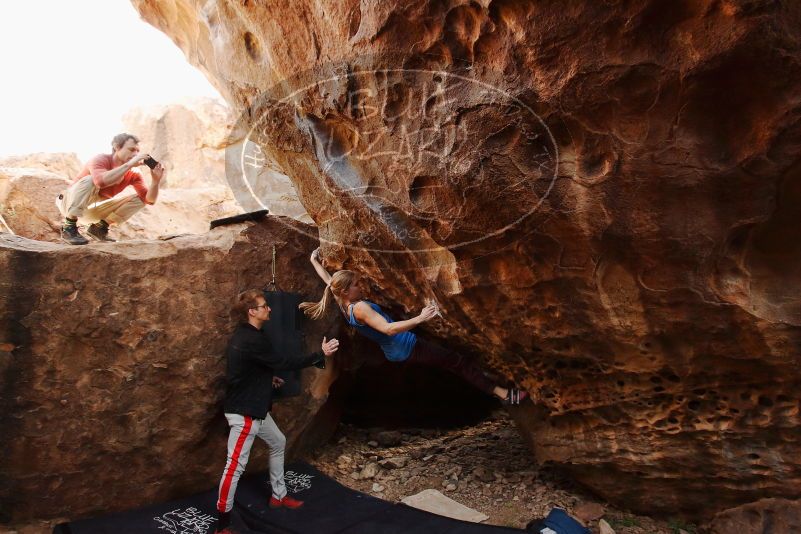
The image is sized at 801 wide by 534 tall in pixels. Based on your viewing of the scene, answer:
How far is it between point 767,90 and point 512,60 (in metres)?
0.91

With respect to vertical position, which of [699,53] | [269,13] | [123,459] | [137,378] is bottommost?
[123,459]

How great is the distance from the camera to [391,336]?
3578 mm

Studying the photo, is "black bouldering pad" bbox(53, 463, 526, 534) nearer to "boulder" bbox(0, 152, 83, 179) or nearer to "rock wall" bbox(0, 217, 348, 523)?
"rock wall" bbox(0, 217, 348, 523)

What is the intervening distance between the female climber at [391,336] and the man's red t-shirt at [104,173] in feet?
4.84

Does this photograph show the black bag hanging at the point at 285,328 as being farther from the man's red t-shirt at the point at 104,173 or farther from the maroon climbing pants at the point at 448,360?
the man's red t-shirt at the point at 104,173

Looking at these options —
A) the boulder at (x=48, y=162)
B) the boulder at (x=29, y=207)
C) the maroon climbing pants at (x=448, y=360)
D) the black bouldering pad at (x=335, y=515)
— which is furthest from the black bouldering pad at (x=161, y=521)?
the boulder at (x=48, y=162)

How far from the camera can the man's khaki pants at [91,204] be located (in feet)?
13.0

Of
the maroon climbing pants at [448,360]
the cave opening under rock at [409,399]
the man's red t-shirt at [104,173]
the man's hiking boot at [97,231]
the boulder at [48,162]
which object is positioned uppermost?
the boulder at [48,162]

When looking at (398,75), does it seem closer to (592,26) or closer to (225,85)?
(592,26)

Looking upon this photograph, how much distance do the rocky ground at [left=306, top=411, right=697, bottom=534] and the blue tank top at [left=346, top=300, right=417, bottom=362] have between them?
39.6 inches

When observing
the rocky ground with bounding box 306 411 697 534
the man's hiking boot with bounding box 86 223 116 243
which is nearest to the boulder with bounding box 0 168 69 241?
the man's hiking boot with bounding box 86 223 116 243

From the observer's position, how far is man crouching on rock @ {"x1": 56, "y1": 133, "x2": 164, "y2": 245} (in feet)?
12.9

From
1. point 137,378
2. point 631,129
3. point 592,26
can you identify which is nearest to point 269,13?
point 592,26

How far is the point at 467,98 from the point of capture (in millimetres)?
2320
